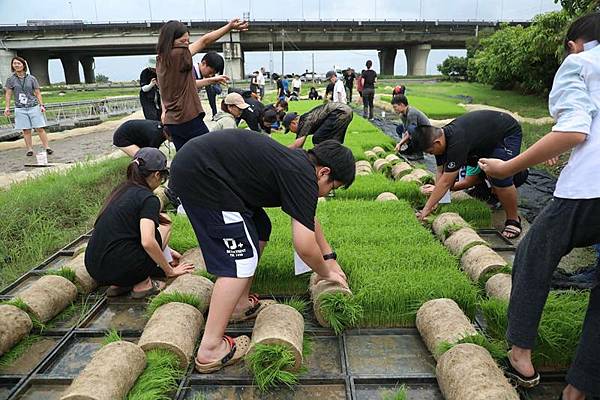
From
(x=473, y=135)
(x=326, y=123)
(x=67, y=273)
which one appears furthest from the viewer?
(x=326, y=123)

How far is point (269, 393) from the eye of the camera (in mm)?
2264

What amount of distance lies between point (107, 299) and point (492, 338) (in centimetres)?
260

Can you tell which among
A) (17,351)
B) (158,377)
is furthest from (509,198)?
(17,351)

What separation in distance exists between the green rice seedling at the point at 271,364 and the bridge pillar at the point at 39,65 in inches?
1862

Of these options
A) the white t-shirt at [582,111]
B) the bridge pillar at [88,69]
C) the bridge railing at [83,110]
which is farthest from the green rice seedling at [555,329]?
the bridge pillar at [88,69]

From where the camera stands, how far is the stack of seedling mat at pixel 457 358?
76.3 inches

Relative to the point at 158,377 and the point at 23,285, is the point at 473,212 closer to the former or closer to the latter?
the point at 158,377

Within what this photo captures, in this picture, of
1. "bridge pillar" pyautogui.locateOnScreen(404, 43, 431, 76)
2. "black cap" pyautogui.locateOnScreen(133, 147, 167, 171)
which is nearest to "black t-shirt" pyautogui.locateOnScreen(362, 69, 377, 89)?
"black cap" pyautogui.locateOnScreen(133, 147, 167, 171)

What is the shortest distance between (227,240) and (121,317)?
4.09ft

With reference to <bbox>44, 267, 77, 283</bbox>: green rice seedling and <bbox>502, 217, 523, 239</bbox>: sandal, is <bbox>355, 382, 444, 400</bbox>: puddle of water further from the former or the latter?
<bbox>502, 217, 523, 239</bbox>: sandal

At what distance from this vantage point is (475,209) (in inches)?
180

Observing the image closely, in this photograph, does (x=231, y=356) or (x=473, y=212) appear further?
(x=473, y=212)

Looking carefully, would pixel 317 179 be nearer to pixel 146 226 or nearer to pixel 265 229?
pixel 265 229

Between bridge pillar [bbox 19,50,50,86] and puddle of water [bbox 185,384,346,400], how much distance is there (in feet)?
155
